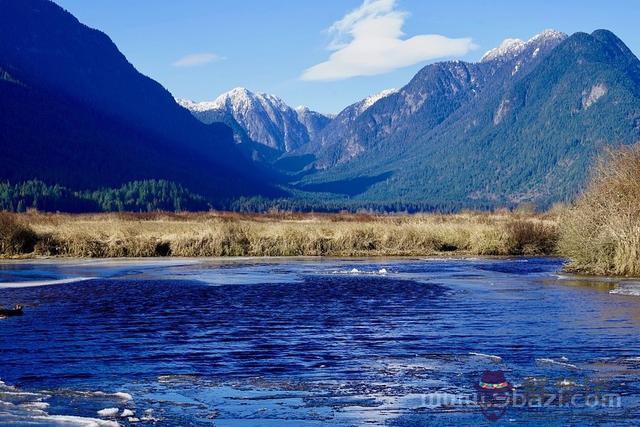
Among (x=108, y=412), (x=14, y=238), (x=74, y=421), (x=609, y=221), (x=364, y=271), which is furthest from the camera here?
(x=14, y=238)

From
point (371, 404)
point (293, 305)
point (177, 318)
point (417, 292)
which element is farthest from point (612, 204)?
point (371, 404)

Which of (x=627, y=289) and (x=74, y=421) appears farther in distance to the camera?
(x=627, y=289)

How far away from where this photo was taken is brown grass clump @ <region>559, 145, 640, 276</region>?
36.6 metres

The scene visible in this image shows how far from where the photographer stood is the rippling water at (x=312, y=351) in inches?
577

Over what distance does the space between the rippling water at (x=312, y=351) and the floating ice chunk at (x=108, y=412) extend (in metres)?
0.05

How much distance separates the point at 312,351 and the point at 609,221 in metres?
20.5

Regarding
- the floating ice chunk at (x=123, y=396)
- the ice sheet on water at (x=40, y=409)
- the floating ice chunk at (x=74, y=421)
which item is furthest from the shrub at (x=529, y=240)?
the floating ice chunk at (x=74, y=421)

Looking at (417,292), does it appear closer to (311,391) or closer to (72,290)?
(72,290)

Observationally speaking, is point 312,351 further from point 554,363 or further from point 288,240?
point 288,240

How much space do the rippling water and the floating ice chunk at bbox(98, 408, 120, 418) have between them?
0.16 ft

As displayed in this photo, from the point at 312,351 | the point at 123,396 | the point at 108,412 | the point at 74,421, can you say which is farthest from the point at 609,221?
the point at 74,421

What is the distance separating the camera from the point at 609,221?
1447 inches

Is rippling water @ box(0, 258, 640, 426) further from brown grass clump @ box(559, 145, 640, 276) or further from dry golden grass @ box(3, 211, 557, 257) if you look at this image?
dry golden grass @ box(3, 211, 557, 257)

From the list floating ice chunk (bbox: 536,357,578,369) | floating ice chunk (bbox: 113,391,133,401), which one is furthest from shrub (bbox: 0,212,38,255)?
floating ice chunk (bbox: 536,357,578,369)
